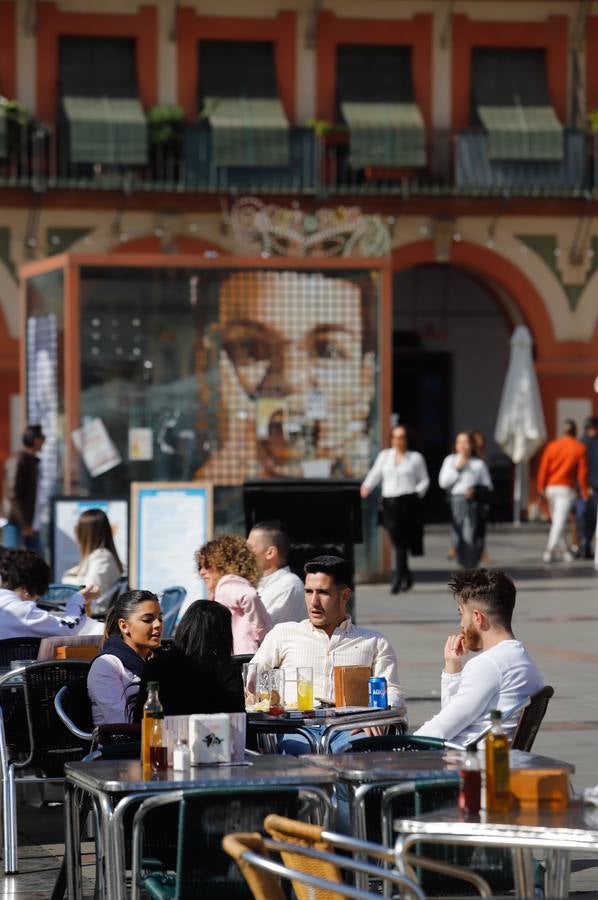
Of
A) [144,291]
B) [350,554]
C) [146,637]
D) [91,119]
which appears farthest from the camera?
[91,119]

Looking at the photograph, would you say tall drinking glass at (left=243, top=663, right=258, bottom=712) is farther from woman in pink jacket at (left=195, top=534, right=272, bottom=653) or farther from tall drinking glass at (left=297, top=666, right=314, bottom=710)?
woman in pink jacket at (left=195, top=534, right=272, bottom=653)

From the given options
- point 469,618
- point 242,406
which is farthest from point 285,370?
point 469,618

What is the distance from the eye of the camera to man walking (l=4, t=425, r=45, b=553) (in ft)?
60.5

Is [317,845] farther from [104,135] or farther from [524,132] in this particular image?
[524,132]

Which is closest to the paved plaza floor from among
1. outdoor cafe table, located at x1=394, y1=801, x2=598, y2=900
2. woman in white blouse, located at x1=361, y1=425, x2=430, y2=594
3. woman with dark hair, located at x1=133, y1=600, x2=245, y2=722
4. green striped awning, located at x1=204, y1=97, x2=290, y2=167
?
woman in white blouse, located at x1=361, y1=425, x2=430, y2=594

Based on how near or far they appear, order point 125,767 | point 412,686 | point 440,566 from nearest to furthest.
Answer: point 125,767
point 412,686
point 440,566

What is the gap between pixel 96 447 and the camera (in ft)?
63.5

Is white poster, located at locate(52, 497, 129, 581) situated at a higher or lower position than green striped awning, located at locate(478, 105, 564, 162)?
lower

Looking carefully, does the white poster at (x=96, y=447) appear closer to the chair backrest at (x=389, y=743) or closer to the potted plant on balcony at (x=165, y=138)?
the potted plant on balcony at (x=165, y=138)

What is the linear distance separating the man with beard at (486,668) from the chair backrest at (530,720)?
0.11 m

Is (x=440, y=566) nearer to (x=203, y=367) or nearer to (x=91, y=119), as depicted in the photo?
(x=203, y=367)

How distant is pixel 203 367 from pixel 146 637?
38.6 feet

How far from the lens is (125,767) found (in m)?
6.05

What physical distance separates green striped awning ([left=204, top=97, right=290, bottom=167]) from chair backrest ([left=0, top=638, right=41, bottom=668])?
21.3 m
